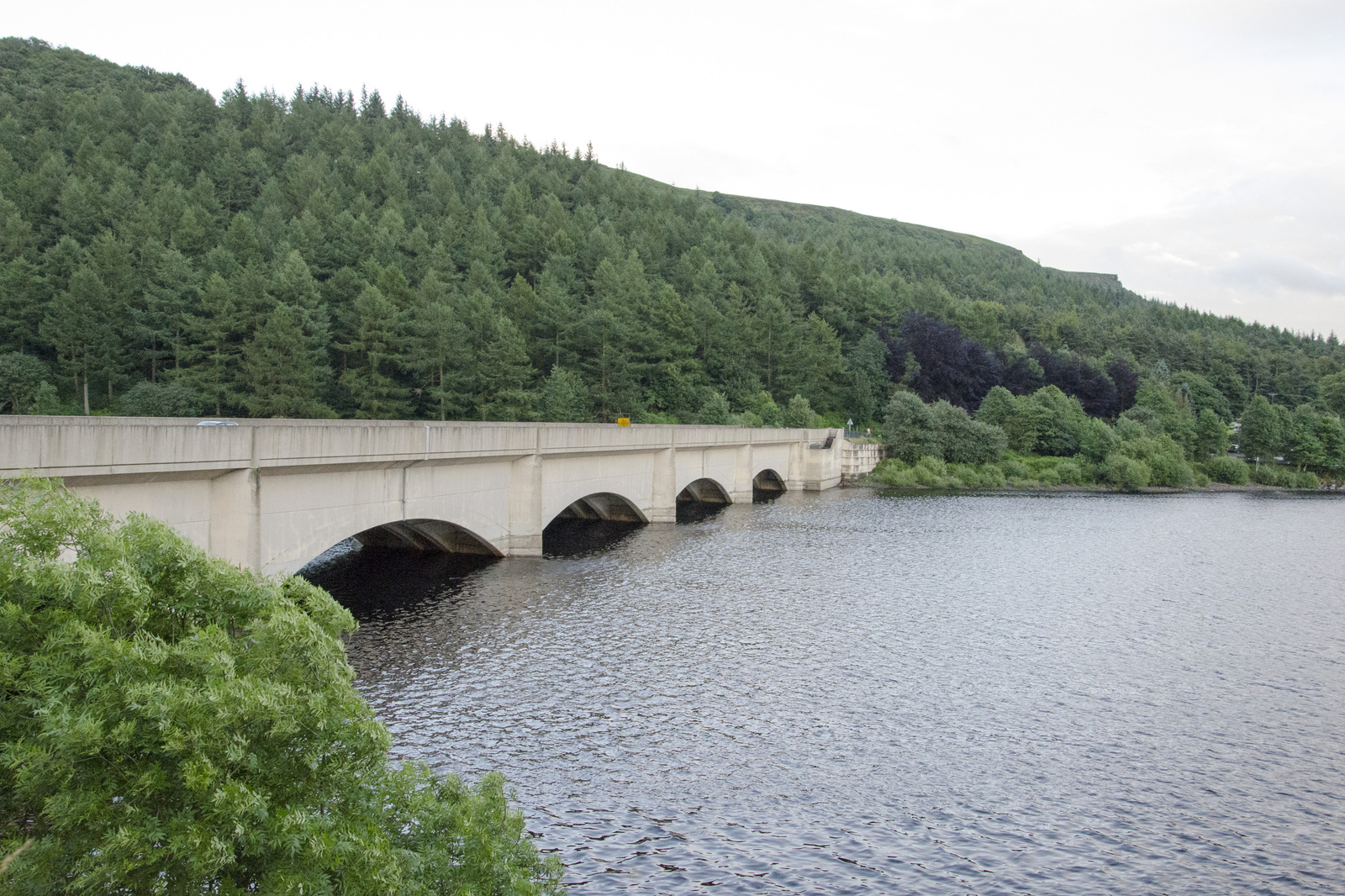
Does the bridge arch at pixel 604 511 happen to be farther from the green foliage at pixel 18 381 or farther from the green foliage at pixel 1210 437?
the green foliage at pixel 1210 437

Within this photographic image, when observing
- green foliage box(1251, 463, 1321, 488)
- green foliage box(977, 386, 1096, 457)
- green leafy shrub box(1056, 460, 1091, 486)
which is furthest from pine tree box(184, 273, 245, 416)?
green foliage box(1251, 463, 1321, 488)

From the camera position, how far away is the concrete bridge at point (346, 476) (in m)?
20.0

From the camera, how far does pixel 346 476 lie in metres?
28.7

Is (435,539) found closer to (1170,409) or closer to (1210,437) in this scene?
(1210,437)

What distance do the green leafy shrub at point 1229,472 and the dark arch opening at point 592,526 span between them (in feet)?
258

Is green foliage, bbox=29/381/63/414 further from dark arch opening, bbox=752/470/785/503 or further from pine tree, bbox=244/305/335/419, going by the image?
dark arch opening, bbox=752/470/785/503

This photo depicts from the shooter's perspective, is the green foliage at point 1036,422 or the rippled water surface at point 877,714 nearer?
the rippled water surface at point 877,714

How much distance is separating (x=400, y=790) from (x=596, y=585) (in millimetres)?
25078

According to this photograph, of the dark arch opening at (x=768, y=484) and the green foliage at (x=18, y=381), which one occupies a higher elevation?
the green foliage at (x=18, y=381)

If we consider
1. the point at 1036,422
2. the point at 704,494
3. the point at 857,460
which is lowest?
the point at 704,494

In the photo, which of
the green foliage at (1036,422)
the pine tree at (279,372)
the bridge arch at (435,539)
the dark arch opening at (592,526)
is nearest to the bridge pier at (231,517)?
the bridge arch at (435,539)

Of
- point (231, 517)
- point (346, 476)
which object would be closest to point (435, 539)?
point (346, 476)

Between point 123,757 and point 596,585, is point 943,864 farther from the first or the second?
point 596,585

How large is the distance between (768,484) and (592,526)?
3428 cm
